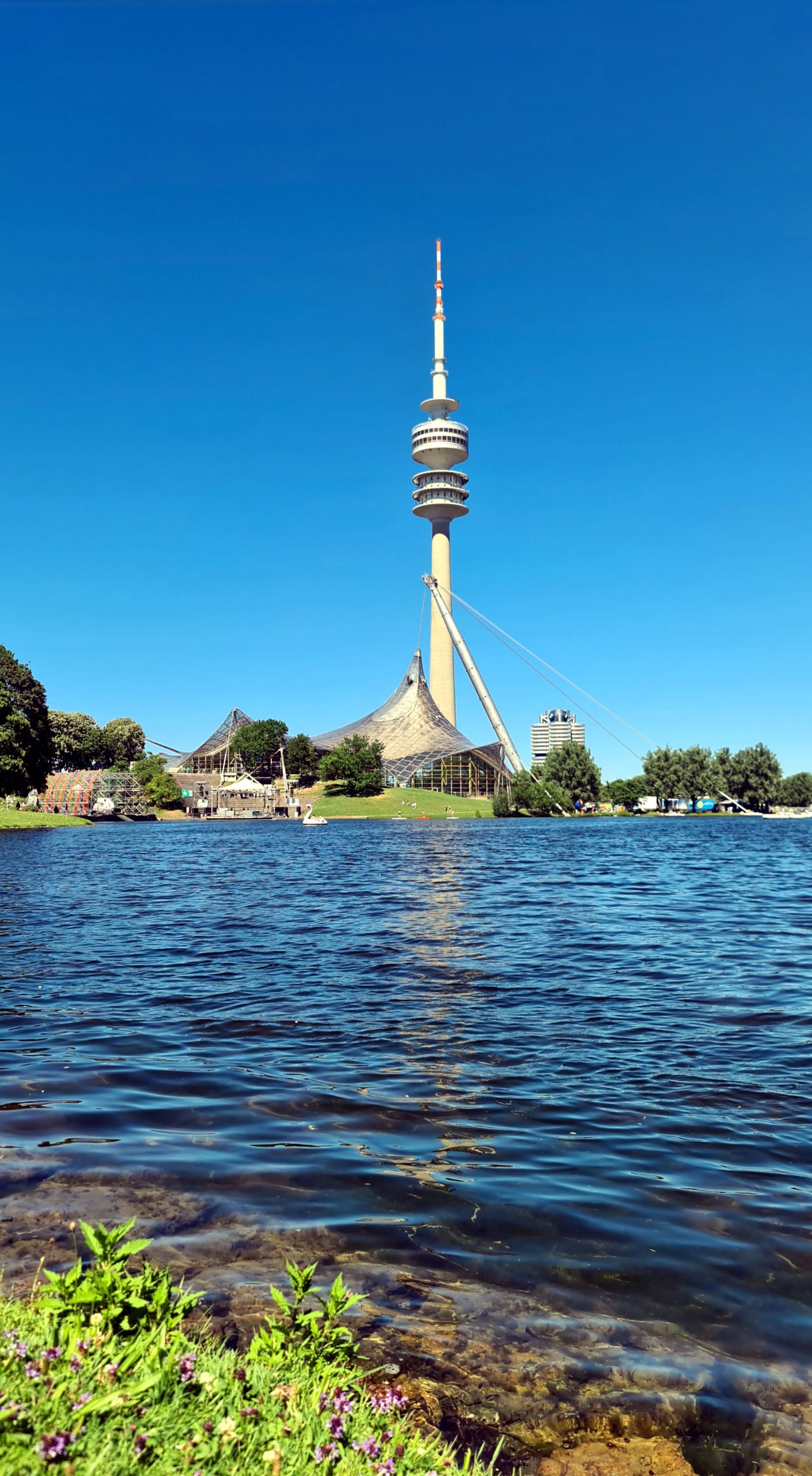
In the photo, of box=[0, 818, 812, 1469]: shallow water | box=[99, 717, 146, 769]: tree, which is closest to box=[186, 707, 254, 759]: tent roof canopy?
box=[99, 717, 146, 769]: tree

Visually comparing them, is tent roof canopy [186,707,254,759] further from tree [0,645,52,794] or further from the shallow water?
the shallow water

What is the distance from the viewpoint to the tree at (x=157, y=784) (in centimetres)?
13562

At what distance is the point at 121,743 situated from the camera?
152250 mm

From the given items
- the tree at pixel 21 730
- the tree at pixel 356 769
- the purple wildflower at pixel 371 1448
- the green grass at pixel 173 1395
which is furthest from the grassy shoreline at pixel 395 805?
the purple wildflower at pixel 371 1448

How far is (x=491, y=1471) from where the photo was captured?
3357 mm

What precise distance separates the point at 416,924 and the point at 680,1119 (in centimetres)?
A: 1309

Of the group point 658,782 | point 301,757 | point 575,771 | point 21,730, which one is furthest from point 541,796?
point 21,730

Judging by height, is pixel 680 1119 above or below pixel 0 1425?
below

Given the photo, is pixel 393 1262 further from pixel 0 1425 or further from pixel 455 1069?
pixel 455 1069

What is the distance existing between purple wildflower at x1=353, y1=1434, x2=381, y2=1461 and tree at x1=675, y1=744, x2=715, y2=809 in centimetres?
13470

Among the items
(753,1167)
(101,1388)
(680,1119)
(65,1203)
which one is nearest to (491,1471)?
(101,1388)

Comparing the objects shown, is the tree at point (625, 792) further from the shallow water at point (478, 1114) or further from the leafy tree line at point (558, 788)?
the shallow water at point (478, 1114)

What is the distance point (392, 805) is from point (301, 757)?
87.5 feet

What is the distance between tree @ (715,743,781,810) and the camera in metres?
134
